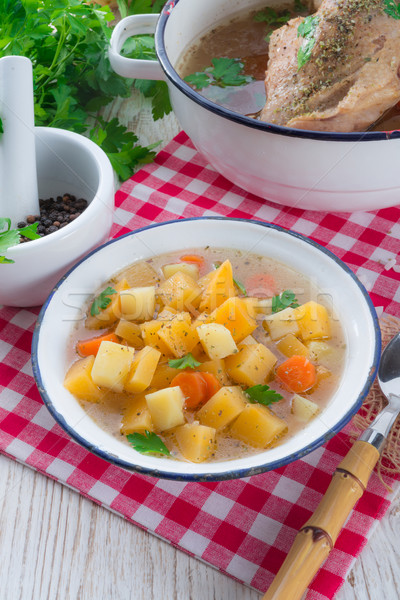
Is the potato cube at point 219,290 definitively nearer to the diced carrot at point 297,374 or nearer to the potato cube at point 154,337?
the potato cube at point 154,337

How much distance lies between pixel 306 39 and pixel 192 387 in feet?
3.65

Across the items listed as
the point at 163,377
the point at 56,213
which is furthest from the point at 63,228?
the point at 163,377

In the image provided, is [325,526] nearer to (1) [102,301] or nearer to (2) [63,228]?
(1) [102,301]

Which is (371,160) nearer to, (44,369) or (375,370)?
(375,370)

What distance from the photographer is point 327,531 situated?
1363mm

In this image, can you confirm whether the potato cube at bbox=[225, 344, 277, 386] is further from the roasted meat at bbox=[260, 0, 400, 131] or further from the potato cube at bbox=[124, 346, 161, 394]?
the roasted meat at bbox=[260, 0, 400, 131]

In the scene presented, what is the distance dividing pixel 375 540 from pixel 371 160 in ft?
3.21

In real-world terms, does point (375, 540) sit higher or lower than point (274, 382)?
lower

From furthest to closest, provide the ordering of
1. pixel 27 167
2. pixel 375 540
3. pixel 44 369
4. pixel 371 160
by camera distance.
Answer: pixel 27 167 → pixel 371 160 → pixel 44 369 → pixel 375 540

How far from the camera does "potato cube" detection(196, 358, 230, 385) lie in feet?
5.25

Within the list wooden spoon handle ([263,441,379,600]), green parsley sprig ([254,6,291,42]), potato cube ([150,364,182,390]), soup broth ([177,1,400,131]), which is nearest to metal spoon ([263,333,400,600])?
wooden spoon handle ([263,441,379,600])

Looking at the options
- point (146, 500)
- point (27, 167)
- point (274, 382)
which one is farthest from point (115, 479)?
point (27, 167)

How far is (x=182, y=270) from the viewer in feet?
6.15

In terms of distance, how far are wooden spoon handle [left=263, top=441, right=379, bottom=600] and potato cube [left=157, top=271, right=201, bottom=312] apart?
58 cm
